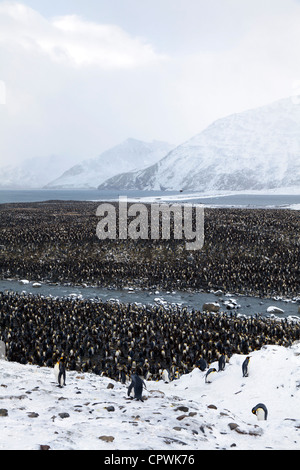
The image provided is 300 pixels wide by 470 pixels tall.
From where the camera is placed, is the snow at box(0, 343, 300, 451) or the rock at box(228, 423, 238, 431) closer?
the snow at box(0, 343, 300, 451)

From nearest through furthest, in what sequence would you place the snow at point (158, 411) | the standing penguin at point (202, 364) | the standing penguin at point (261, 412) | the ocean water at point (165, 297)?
the snow at point (158, 411)
the standing penguin at point (261, 412)
the standing penguin at point (202, 364)
the ocean water at point (165, 297)

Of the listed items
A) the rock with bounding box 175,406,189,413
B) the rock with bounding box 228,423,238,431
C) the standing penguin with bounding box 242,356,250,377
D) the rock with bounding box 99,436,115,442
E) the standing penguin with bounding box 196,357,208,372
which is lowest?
the standing penguin with bounding box 196,357,208,372

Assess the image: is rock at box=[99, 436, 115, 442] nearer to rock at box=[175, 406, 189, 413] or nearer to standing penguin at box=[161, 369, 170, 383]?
rock at box=[175, 406, 189, 413]

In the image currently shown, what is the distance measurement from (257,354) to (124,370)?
504cm

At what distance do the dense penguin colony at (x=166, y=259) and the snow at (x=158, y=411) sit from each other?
1400 centimetres

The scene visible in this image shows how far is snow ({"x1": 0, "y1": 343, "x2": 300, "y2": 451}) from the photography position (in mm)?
6738

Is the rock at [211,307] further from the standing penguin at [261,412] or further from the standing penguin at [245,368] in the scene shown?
the standing penguin at [261,412]

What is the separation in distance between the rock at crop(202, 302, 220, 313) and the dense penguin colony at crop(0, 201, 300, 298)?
4.47 metres

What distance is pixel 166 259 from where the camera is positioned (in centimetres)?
3238

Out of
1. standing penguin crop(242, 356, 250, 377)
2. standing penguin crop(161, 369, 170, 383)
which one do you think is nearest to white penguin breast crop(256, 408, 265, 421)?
standing penguin crop(242, 356, 250, 377)

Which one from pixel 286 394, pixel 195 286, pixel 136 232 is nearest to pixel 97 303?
pixel 195 286

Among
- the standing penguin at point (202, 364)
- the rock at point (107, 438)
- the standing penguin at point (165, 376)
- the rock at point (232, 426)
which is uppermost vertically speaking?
the rock at point (107, 438)

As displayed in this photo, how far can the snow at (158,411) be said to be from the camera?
22.1 ft

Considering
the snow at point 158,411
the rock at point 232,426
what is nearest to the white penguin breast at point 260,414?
the snow at point 158,411
